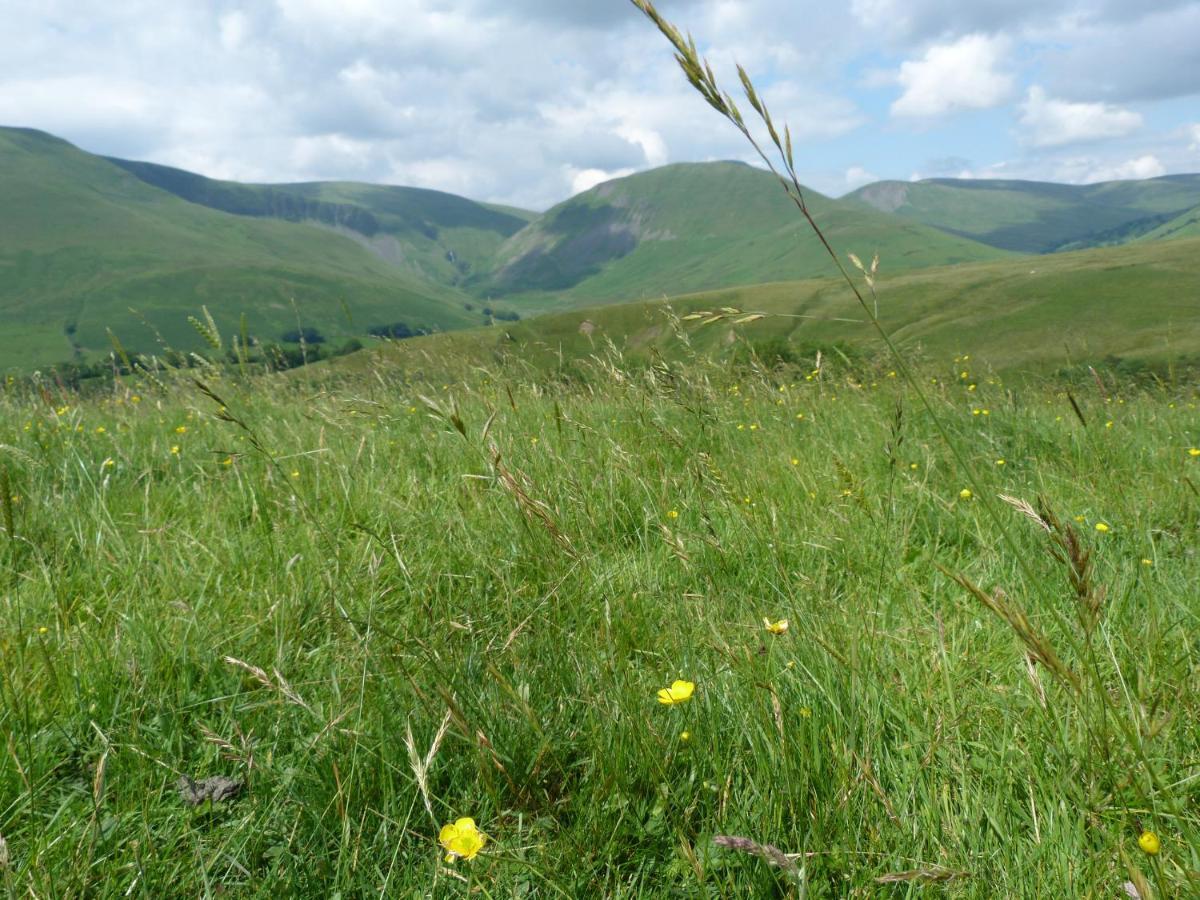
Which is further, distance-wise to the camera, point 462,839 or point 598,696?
point 598,696

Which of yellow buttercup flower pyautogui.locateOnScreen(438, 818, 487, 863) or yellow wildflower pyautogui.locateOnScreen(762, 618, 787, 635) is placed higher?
yellow wildflower pyautogui.locateOnScreen(762, 618, 787, 635)

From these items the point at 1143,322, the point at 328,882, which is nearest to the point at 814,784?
the point at 328,882

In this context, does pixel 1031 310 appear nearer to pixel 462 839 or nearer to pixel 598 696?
pixel 598 696

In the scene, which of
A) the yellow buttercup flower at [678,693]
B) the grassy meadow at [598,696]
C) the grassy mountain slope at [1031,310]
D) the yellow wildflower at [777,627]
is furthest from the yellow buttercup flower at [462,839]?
the grassy mountain slope at [1031,310]

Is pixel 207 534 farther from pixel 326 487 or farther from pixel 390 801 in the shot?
pixel 390 801

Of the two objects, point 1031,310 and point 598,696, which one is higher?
point 598,696

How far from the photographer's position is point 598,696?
1896 millimetres

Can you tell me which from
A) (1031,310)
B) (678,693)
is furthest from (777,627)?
(1031,310)

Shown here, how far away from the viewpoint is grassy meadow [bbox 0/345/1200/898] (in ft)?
5.15

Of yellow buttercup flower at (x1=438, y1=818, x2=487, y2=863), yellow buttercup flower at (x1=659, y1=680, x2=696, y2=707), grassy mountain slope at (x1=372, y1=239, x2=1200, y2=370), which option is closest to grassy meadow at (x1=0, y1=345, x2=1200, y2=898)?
yellow buttercup flower at (x1=438, y1=818, x2=487, y2=863)

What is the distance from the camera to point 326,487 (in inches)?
156

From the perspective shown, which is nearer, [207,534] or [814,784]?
[814,784]

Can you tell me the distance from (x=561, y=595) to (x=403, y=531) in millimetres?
1054

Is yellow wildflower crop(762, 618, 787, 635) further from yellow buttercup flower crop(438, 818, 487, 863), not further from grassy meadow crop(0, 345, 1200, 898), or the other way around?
yellow buttercup flower crop(438, 818, 487, 863)
